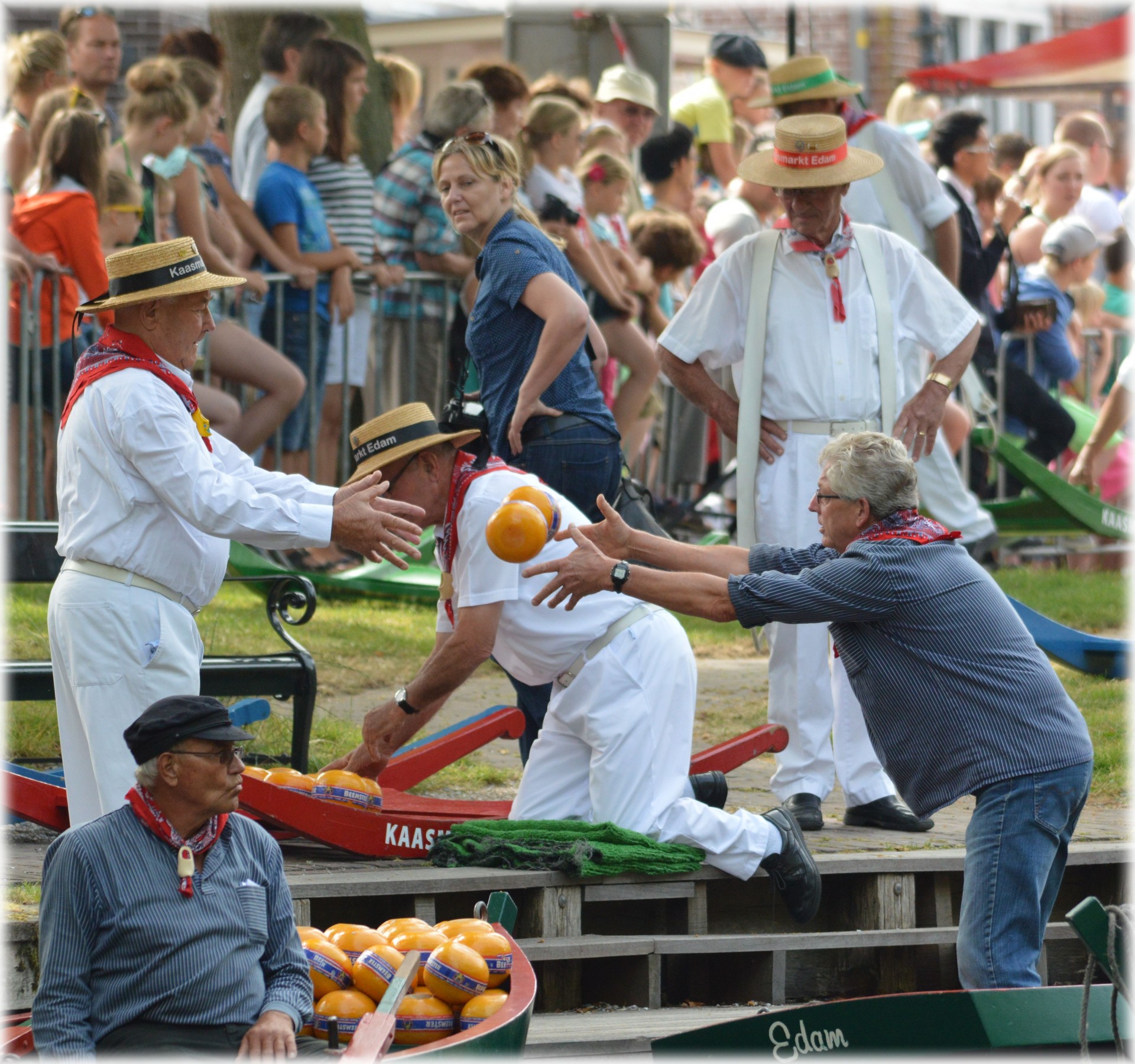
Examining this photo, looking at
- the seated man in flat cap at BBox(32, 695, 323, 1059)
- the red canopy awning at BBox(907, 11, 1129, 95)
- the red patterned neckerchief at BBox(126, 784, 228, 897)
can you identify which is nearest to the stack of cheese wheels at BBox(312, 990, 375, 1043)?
the seated man in flat cap at BBox(32, 695, 323, 1059)

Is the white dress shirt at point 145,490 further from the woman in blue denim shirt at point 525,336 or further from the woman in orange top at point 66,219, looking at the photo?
the woman in orange top at point 66,219

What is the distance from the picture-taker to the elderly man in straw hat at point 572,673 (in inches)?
222

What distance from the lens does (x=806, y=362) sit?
6727 millimetres

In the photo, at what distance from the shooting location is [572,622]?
19.0 ft

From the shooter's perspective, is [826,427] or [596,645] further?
[826,427]

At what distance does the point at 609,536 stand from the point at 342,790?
1.31m

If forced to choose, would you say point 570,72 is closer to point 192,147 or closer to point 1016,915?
point 192,147

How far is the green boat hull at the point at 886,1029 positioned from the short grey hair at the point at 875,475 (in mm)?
1312

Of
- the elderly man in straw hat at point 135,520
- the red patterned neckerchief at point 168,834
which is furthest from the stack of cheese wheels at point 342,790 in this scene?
the red patterned neckerchief at point 168,834

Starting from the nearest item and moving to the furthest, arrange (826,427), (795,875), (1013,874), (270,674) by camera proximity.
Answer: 1. (1013,874)
2. (795,875)
3. (270,674)
4. (826,427)

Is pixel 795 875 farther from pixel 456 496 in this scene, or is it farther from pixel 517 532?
pixel 456 496

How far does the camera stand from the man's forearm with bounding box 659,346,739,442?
6.98m

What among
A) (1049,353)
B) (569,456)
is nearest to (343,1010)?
(569,456)

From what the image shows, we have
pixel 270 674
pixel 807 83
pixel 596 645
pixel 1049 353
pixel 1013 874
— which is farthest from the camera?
pixel 1049 353
